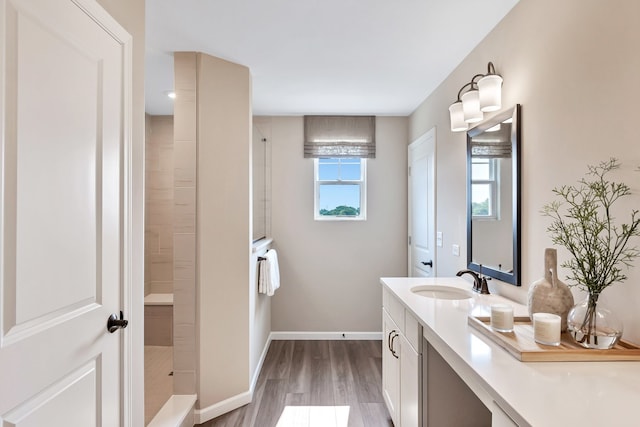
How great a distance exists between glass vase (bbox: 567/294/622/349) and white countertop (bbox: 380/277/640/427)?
0.07m

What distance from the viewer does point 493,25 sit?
196 centimetres

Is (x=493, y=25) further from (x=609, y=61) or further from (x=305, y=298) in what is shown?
(x=305, y=298)

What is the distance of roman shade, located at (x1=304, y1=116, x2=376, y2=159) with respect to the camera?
12.3ft

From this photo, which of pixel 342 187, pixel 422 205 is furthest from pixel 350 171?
pixel 422 205

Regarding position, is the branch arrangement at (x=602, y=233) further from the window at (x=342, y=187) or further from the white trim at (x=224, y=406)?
the window at (x=342, y=187)

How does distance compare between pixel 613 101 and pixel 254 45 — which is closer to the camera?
pixel 613 101

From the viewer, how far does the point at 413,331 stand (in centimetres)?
171

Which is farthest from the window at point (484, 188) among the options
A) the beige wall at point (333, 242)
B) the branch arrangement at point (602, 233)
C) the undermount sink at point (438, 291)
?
the beige wall at point (333, 242)

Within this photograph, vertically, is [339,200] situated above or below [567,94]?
below

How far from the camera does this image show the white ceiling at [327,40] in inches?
71.5

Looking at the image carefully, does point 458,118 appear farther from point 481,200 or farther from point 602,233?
point 602,233

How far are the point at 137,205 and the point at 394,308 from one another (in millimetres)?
1510

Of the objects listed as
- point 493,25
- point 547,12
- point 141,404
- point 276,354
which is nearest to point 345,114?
point 493,25

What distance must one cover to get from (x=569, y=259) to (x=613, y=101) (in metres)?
0.62
